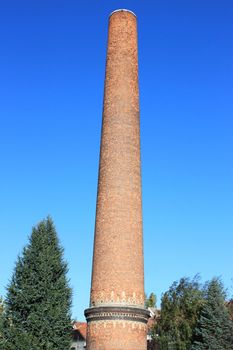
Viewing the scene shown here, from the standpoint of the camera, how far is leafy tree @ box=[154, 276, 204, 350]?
3120 centimetres

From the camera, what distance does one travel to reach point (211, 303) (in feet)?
96.1

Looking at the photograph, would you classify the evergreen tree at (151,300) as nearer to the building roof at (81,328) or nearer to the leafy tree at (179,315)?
A: the building roof at (81,328)

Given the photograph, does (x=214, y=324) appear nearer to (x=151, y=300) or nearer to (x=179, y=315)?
(x=179, y=315)

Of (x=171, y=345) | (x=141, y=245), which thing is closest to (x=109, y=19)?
(x=141, y=245)

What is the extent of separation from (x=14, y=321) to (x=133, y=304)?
265 inches

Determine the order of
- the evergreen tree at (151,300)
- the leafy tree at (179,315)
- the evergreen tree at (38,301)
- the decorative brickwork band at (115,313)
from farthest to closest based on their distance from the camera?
the evergreen tree at (151,300) < the leafy tree at (179,315) < the evergreen tree at (38,301) < the decorative brickwork band at (115,313)

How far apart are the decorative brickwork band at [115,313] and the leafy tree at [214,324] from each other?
1001 centimetres

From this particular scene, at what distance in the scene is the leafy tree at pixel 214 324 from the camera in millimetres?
27984

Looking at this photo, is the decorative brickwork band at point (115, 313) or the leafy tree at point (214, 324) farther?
the leafy tree at point (214, 324)

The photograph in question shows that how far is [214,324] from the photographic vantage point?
28.5 metres

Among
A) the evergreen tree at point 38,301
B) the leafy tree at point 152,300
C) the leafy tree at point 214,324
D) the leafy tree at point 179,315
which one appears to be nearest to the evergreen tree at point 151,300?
the leafy tree at point 152,300

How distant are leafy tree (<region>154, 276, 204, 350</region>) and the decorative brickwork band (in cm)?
1235

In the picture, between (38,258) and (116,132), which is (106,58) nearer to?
(116,132)

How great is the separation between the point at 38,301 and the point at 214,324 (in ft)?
34.9
